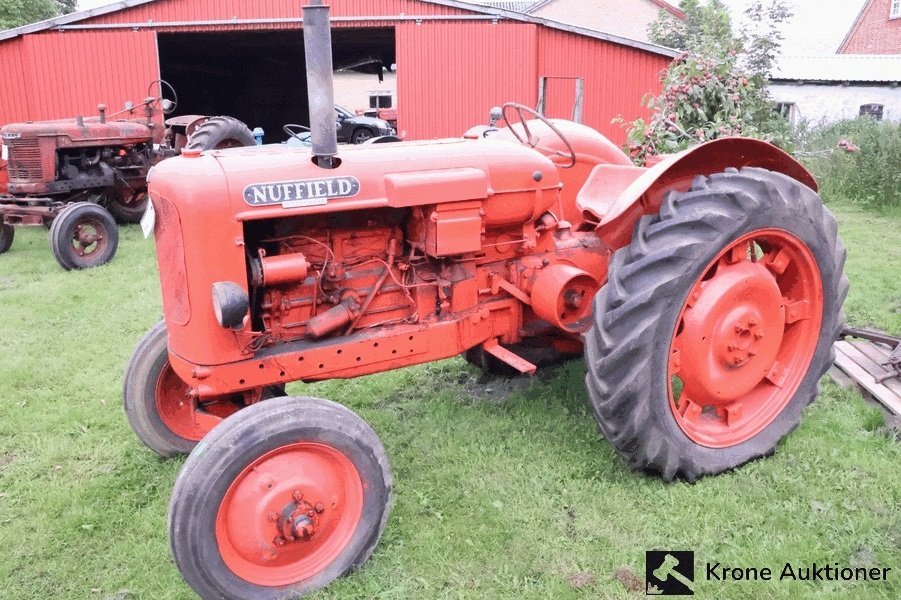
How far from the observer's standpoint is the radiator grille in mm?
8469

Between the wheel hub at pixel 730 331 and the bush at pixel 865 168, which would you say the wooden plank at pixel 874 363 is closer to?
the wheel hub at pixel 730 331

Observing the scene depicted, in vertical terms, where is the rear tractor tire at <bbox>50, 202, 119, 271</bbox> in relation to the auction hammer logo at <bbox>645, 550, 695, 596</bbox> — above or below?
above

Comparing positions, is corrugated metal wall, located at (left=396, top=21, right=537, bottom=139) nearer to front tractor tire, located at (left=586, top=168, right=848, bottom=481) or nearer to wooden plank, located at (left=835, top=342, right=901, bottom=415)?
wooden plank, located at (left=835, top=342, right=901, bottom=415)

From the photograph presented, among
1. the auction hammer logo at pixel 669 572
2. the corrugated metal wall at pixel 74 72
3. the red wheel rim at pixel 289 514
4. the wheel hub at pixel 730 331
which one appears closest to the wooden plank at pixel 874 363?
the wheel hub at pixel 730 331

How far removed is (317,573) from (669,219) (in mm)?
1808

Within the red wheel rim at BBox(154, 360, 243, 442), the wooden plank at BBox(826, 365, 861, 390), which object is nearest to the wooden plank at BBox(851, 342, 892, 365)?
the wooden plank at BBox(826, 365, 861, 390)

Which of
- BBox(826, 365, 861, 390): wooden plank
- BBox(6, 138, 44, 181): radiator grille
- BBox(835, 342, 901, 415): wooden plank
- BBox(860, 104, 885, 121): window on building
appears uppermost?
BBox(860, 104, 885, 121): window on building

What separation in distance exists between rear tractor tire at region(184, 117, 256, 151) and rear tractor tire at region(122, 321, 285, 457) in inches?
257

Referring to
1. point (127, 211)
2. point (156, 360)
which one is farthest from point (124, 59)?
point (156, 360)

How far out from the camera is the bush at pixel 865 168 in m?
9.51

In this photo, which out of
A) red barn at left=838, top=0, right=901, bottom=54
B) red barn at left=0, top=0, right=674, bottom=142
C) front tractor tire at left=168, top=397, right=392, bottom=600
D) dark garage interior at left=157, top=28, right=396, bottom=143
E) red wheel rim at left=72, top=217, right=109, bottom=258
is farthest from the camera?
red barn at left=838, top=0, right=901, bottom=54

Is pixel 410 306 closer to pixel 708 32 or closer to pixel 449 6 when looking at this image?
pixel 708 32

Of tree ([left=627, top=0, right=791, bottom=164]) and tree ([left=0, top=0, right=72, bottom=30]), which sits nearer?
tree ([left=627, top=0, right=791, bottom=164])

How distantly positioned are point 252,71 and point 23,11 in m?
15.3
